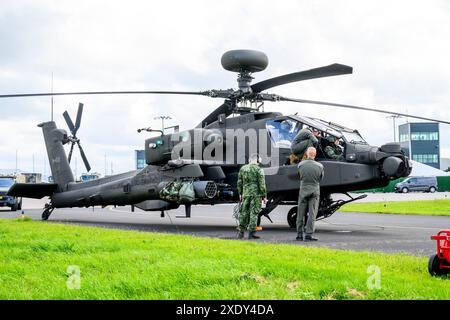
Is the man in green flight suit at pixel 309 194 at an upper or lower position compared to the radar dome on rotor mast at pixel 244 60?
lower

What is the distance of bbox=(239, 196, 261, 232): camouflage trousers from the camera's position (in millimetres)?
11133

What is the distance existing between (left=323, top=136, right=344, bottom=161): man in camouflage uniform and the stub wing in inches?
380

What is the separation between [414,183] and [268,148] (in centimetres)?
4613

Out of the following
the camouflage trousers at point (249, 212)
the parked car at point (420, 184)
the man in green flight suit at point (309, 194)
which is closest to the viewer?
the man in green flight suit at point (309, 194)

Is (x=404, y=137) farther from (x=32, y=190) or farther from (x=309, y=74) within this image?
(x=309, y=74)

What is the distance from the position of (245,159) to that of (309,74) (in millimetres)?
3650

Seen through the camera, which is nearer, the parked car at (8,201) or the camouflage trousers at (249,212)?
the camouflage trousers at (249,212)

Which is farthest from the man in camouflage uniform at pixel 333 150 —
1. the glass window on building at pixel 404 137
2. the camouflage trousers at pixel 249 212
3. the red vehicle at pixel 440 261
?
the glass window on building at pixel 404 137

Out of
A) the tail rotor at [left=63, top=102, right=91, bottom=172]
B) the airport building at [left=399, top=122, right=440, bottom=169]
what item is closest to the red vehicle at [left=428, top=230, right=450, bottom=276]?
the tail rotor at [left=63, top=102, right=91, bottom=172]

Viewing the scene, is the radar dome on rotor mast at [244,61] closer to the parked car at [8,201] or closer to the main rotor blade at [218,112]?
the main rotor blade at [218,112]

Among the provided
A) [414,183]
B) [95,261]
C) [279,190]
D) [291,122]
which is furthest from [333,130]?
[414,183]

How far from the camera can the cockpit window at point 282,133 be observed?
539 inches

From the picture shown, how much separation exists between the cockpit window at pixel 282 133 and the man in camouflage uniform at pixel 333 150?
38.1 inches
